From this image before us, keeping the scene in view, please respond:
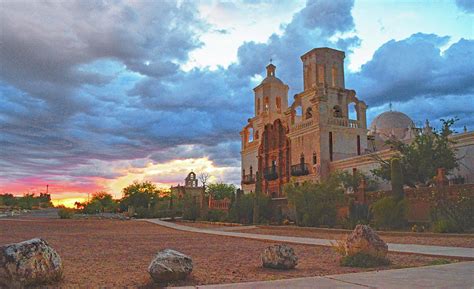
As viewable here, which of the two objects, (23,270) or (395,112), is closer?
(23,270)

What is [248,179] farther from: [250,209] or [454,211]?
[454,211]

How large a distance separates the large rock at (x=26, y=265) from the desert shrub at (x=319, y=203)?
2117cm

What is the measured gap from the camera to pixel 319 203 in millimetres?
26094

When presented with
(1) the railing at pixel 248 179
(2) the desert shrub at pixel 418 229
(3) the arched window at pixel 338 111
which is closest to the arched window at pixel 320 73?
(3) the arched window at pixel 338 111

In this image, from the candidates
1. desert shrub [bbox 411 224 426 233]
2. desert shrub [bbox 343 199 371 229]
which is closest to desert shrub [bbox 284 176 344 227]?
desert shrub [bbox 343 199 371 229]

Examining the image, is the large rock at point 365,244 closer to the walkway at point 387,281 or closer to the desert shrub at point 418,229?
the walkway at point 387,281

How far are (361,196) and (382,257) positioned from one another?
18.5m

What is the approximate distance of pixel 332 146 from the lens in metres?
43.1

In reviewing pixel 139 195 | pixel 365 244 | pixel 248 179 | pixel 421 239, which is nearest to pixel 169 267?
pixel 365 244

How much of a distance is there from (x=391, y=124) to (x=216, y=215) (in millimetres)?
24656

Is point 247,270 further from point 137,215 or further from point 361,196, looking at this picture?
point 137,215

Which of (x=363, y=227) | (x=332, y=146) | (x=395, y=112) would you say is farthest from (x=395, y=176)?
(x=395, y=112)

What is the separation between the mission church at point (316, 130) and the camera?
42.8 m

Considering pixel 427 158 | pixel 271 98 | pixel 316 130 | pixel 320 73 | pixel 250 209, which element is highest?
pixel 320 73
